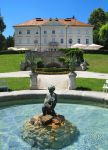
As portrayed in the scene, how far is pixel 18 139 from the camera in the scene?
1234cm

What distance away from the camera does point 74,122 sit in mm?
14547

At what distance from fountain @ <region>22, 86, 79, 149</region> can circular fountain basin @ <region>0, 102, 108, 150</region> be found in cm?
26

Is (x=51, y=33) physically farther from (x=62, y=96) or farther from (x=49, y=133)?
(x=49, y=133)

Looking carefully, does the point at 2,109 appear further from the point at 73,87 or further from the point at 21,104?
the point at 73,87

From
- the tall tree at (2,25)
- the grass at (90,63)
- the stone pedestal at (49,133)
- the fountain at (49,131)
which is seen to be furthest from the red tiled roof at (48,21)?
the stone pedestal at (49,133)

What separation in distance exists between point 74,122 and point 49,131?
8.29 feet

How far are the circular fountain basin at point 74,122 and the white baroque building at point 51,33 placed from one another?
66953 mm

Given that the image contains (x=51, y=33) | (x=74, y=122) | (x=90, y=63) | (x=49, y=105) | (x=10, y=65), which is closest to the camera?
(x=49, y=105)

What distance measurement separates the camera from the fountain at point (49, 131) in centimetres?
1180

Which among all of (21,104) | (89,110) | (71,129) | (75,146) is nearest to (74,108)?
(89,110)

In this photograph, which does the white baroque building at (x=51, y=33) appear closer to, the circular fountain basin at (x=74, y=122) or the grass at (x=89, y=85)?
the grass at (x=89, y=85)

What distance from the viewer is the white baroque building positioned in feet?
275

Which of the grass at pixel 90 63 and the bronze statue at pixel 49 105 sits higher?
the grass at pixel 90 63

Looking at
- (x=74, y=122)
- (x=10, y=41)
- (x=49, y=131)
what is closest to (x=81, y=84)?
(x=74, y=122)
